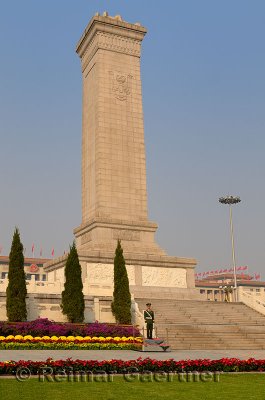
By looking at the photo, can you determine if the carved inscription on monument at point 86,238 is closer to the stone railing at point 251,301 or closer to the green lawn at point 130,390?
the stone railing at point 251,301

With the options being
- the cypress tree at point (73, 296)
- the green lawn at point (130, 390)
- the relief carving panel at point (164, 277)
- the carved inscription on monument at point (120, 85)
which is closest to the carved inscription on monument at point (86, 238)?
the relief carving panel at point (164, 277)

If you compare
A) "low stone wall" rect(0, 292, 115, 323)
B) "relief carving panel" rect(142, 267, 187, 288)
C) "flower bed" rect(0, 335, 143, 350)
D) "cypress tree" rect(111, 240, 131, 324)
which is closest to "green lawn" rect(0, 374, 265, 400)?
"flower bed" rect(0, 335, 143, 350)

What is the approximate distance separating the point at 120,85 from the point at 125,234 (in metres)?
13.9

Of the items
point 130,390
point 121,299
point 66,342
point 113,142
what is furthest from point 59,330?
point 113,142

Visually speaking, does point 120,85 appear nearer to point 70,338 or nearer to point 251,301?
point 251,301

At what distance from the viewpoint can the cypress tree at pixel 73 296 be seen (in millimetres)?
28672

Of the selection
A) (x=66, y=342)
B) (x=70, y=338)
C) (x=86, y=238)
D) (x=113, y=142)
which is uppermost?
(x=113, y=142)

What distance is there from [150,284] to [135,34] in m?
23.9

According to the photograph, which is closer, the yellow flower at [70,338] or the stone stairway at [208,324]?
the yellow flower at [70,338]

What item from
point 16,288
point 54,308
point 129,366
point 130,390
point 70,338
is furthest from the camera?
point 54,308

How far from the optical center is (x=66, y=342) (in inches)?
883

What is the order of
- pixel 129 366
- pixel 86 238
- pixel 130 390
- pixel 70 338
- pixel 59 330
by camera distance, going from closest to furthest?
pixel 130 390
pixel 129 366
pixel 70 338
pixel 59 330
pixel 86 238

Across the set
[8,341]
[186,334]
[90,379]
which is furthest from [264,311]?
[90,379]

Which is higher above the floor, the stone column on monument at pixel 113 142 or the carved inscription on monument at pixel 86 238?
the stone column on monument at pixel 113 142
